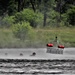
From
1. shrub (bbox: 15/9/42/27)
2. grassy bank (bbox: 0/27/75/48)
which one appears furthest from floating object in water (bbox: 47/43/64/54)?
shrub (bbox: 15/9/42/27)

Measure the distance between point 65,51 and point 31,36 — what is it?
388 centimetres

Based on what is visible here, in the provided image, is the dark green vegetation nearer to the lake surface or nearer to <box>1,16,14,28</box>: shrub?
<box>1,16,14,28</box>: shrub

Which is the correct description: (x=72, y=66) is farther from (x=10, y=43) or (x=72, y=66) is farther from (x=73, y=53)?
(x=10, y=43)

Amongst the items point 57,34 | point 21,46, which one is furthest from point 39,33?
point 21,46

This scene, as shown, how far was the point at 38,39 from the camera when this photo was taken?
91.7 ft

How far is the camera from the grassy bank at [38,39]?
2633cm

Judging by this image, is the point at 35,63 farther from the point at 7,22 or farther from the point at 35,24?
the point at 35,24

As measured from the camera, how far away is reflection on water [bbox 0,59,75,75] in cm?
1745

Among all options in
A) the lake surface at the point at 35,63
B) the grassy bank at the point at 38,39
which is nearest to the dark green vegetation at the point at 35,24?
the grassy bank at the point at 38,39

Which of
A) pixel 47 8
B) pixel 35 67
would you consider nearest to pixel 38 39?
pixel 35 67

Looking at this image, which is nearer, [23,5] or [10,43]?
[10,43]

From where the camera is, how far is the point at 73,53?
24.5 meters

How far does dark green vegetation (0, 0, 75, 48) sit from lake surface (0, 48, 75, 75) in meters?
2.66

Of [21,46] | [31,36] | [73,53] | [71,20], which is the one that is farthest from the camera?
[71,20]
